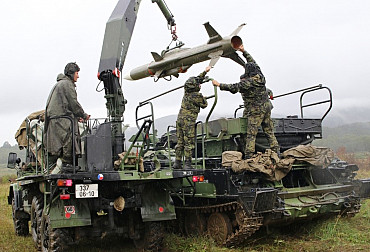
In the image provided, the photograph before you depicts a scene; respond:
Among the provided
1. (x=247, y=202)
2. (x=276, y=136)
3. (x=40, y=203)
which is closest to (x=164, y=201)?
(x=247, y=202)

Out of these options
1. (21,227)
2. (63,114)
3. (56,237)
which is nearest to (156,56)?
(63,114)

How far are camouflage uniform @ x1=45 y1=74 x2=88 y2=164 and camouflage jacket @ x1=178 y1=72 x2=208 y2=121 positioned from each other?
1927mm

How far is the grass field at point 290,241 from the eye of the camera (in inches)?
275

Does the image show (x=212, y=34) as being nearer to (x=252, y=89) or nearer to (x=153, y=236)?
(x=252, y=89)

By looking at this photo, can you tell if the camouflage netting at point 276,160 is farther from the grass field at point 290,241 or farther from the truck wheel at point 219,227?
the grass field at point 290,241

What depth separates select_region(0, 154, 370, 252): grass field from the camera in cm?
699

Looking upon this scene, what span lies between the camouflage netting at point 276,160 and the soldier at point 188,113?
74 cm

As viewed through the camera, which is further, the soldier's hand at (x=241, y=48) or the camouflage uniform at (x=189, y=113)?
the soldier's hand at (x=241, y=48)

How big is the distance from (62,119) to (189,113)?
2.33 meters

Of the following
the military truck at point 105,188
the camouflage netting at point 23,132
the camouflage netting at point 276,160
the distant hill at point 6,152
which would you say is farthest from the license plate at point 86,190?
the distant hill at point 6,152

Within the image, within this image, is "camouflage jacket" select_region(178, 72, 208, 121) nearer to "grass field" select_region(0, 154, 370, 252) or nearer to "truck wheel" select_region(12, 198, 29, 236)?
"grass field" select_region(0, 154, 370, 252)

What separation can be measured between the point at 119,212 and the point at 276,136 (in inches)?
147

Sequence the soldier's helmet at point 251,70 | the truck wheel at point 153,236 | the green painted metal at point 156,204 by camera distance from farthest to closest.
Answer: the soldier's helmet at point 251,70 → the truck wheel at point 153,236 → the green painted metal at point 156,204

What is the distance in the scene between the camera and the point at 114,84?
777 cm
